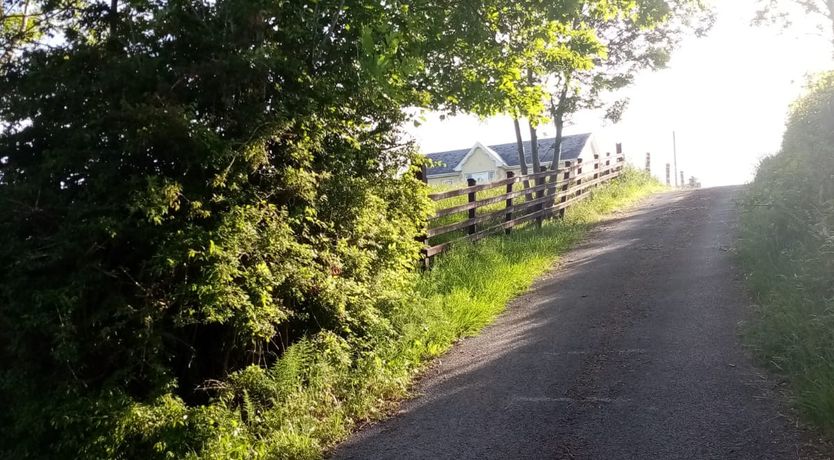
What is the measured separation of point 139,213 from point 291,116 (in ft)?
4.94

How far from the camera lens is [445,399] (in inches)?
212

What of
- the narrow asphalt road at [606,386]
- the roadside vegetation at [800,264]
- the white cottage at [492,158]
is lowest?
the narrow asphalt road at [606,386]

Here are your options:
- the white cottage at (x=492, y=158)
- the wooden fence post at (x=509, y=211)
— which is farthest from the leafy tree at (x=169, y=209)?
the white cottage at (x=492, y=158)

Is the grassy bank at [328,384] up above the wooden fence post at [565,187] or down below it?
below

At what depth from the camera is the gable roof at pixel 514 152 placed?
41.7 metres

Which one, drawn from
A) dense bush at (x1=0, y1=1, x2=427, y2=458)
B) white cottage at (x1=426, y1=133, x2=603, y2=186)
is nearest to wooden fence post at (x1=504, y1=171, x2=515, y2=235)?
dense bush at (x1=0, y1=1, x2=427, y2=458)

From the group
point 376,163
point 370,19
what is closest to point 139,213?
point 376,163

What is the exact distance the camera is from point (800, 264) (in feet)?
20.6

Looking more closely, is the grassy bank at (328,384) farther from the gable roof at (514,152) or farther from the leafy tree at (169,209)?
the gable roof at (514,152)

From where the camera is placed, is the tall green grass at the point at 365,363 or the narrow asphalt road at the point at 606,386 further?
the tall green grass at the point at 365,363

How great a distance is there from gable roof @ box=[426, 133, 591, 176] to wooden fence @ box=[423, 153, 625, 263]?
2080cm

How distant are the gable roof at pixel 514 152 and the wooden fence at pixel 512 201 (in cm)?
2080

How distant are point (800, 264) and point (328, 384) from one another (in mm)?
5022

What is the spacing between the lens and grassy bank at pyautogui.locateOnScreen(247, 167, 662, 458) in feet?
16.0
